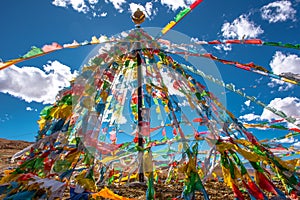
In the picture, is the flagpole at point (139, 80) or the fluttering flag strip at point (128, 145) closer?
the fluttering flag strip at point (128, 145)

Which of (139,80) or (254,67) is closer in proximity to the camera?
(254,67)

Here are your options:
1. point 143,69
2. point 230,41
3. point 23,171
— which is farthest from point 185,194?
point 143,69

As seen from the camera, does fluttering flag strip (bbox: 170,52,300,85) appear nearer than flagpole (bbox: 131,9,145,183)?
Yes

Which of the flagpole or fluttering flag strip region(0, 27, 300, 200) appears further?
the flagpole

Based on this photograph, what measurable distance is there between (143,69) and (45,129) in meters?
1.17

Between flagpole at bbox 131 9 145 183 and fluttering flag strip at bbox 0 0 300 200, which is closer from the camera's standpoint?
fluttering flag strip at bbox 0 0 300 200

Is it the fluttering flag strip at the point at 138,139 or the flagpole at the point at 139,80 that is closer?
the fluttering flag strip at the point at 138,139

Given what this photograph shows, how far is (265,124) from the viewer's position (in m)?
2.74

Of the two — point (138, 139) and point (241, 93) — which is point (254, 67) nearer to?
point (241, 93)

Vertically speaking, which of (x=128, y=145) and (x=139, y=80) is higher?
(x=139, y=80)

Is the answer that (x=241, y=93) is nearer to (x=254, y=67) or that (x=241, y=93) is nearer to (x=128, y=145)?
(x=254, y=67)

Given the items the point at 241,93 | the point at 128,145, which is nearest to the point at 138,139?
the point at 128,145

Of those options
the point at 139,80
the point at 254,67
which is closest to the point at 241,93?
the point at 254,67

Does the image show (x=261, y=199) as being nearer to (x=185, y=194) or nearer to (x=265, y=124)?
(x=185, y=194)
